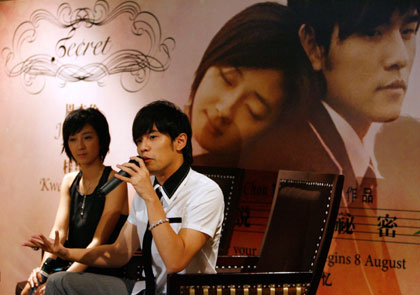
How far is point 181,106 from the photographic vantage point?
11.2 ft

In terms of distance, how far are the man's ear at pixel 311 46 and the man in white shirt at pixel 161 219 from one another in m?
1.17

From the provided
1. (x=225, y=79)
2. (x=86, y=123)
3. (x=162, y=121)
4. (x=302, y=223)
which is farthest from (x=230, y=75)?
(x=162, y=121)

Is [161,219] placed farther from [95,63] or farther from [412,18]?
[95,63]

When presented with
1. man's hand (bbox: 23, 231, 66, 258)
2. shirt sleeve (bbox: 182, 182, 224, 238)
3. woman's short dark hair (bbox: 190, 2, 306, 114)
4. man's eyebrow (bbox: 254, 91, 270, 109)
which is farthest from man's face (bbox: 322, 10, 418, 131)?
man's hand (bbox: 23, 231, 66, 258)

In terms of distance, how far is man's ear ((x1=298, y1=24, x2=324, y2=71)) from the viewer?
2.96 m

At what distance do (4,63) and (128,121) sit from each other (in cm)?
128

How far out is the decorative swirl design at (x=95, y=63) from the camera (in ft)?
11.6

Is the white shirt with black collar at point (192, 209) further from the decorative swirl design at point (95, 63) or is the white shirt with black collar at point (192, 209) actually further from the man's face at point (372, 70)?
the decorative swirl design at point (95, 63)

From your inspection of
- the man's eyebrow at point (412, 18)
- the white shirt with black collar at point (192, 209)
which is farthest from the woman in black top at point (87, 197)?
the man's eyebrow at point (412, 18)

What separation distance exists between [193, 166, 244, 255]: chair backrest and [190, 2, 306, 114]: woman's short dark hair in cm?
52

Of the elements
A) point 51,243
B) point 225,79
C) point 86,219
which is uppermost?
point 225,79

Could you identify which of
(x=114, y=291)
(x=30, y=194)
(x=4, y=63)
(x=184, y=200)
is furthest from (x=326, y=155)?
(x=4, y=63)

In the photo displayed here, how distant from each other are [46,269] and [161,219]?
0.99 m

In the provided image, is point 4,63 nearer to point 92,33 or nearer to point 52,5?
point 52,5
